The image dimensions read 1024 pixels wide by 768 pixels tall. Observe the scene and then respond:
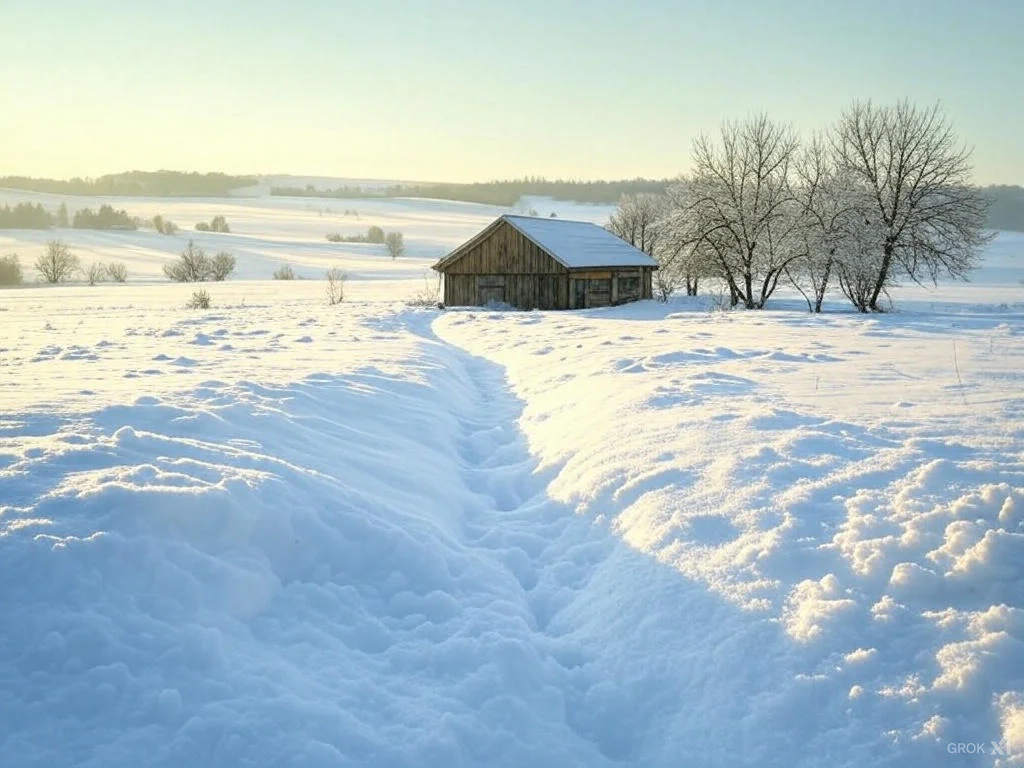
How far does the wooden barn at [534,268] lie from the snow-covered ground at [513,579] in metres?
22.8

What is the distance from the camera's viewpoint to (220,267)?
61.2 metres

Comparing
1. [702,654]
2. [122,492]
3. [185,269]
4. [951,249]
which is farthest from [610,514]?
[185,269]

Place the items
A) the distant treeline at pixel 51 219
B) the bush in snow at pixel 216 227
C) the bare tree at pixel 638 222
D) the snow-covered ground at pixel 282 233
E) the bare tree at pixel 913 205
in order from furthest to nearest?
the bush in snow at pixel 216 227
the distant treeline at pixel 51 219
the snow-covered ground at pixel 282 233
the bare tree at pixel 638 222
the bare tree at pixel 913 205

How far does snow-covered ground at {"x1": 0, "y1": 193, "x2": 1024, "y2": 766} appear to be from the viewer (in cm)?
323

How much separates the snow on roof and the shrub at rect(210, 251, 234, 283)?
3825cm

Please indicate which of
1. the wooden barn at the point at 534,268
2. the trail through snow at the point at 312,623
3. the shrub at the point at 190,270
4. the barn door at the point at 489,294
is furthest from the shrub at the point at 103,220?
the trail through snow at the point at 312,623

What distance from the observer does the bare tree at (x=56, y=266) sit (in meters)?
56.9

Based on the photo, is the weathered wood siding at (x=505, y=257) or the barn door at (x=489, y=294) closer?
the weathered wood siding at (x=505, y=257)

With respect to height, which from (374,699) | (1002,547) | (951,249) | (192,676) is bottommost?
(374,699)

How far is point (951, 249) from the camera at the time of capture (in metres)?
29.7

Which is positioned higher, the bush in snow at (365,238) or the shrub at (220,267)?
the bush in snow at (365,238)

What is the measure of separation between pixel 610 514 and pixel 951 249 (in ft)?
101

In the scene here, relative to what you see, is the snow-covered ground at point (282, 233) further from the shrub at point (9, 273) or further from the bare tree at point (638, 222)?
the bare tree at point (638, 222)

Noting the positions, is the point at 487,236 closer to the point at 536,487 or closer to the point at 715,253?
the point at 715,253
